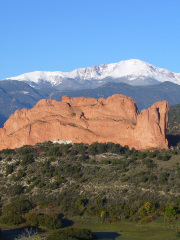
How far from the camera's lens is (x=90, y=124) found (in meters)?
60.5

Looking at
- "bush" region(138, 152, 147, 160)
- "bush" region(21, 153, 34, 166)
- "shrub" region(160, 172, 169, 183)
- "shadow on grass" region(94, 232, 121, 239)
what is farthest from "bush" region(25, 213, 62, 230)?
"bush" region(138, 152, 147, 160)

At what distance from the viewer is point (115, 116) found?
202 ft

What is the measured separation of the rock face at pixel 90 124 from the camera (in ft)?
187

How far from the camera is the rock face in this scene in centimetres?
5703

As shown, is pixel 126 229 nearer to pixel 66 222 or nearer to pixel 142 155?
pixel 66 222

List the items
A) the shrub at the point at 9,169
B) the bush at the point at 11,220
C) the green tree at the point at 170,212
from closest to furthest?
the green tree at the point at 170,212 < the bush at the point at 11,220 < the shrub at the point at 9,169

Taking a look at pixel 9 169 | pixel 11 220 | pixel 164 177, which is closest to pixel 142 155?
pixel 164 177

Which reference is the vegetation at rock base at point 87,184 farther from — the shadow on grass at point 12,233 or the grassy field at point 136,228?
the shadow on grass at point 12,233

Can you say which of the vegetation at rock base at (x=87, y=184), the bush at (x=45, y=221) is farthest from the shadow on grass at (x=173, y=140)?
the bush at (x=45, y=221)

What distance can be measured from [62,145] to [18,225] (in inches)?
754

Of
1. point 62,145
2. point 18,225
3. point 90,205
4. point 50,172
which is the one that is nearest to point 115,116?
point 62,145

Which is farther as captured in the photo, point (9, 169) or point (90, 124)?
point (90, 124)

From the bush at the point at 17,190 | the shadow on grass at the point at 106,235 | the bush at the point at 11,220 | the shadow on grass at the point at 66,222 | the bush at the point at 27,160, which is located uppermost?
the bush at the point at 27,160

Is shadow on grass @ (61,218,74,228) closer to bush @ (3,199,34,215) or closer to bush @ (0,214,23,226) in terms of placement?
bush @ (0,214,23,226)
